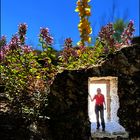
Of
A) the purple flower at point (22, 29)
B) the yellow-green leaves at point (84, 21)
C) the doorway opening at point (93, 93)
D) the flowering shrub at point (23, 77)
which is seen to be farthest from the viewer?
the yellow-green leaves at point (84, 21)

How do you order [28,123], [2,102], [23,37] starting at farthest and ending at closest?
[23,37]
[2,102]
[28,123]

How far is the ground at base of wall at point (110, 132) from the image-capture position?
216 inches

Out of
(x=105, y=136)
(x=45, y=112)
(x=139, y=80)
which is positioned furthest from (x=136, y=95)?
(x=45, y=112)

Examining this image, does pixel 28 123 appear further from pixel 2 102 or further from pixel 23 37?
pixel 23 37

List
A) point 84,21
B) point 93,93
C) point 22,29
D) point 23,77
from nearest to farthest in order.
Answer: point 93,93, point 23,77, point 22,29, point 84,21

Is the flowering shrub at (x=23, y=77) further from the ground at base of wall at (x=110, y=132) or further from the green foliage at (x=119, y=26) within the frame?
the green foliage at (x=119, y=26)

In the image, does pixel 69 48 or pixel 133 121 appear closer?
pixel 133 121

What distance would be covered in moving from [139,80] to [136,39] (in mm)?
1410

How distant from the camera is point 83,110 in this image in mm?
5504

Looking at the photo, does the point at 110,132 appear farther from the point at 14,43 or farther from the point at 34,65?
the point at 14,43

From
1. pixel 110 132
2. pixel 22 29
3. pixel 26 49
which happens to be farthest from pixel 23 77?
pixel 110 132

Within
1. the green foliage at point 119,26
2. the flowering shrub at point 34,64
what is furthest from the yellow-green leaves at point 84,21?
the green foliage at point 119,26

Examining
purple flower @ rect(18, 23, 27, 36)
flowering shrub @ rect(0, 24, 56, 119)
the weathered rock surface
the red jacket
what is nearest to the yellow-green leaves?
purple flower @ rect(18, 23, 27, 36)

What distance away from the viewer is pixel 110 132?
554cm
